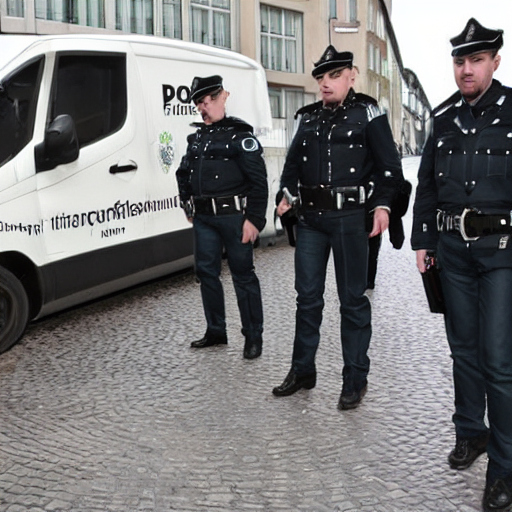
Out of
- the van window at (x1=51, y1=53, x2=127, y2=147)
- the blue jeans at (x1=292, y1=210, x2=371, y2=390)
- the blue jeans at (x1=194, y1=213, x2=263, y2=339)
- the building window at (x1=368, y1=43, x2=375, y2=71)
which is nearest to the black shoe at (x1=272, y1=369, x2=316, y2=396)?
the blue jeans at (x1=292, y1=210, x2=371, y2=390)

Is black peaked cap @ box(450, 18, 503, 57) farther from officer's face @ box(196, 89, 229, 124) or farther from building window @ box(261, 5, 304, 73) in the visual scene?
building window @ box(261, 5, 304, 73)

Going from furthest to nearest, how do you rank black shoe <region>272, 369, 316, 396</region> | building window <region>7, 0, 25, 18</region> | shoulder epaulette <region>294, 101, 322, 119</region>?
building window <region>7, 0, 25, 18</region> → black shoe <region>272, 369, 316, 396</region> → shoulder epaulette <region>294, 101, 322, 119</region>

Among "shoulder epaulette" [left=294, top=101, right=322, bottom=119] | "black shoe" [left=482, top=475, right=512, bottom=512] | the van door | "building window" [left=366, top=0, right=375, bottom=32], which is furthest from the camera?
"building window" [left=366, top=0, right=375, bottom=32]

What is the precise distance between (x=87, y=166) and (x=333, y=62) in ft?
8.67

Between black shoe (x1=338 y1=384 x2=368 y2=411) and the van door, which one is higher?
the van door

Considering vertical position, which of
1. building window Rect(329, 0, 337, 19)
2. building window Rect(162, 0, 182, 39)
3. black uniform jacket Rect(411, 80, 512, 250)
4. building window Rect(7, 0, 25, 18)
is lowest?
black uniform jacket Rect(411, 80, 512, 250)

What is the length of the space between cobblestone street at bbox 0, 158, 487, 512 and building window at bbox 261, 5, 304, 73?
1032 inches

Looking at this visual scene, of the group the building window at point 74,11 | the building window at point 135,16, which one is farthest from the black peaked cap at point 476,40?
the building window at point 135,16

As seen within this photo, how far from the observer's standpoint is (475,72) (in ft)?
10.4

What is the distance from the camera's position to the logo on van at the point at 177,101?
7.57 meters

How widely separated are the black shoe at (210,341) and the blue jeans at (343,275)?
1350 millimetres

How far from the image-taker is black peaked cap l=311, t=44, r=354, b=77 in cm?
425

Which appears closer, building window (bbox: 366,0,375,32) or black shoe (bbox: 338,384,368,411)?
black shoe (bbox: 338,384,368,411)

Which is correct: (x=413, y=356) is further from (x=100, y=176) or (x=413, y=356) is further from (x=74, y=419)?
(x=100, y=176)
